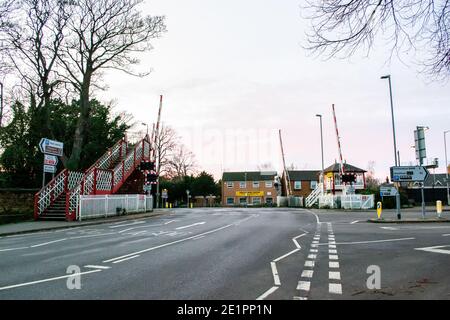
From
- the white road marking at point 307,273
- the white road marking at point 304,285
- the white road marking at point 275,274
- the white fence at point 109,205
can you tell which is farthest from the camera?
the white fence at point 109,205

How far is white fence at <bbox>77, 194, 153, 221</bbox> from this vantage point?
21.9 meters

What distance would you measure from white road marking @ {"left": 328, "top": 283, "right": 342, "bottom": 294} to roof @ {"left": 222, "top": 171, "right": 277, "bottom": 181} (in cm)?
8138

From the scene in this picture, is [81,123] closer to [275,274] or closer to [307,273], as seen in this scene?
[275,274]

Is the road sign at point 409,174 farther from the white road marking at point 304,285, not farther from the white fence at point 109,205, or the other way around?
the white road marking at point 304,285

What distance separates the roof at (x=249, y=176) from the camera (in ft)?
289

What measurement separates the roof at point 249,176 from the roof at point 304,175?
19.6 feet

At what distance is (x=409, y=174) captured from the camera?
22891 millimetres

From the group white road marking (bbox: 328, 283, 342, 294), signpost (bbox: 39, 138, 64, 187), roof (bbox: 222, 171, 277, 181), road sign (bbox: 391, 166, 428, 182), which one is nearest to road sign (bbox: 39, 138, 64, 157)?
signpost (bbox: 39, 138, 64, 187)

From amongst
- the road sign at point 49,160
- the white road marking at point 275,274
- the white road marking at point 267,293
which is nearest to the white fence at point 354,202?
the road sign at point 49,160

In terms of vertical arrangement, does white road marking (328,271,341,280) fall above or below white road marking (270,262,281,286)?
below

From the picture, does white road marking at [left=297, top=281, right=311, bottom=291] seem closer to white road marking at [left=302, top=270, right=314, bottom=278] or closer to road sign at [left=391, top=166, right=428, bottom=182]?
white road marking at [left=302, top=270, right=314, bottom=278]

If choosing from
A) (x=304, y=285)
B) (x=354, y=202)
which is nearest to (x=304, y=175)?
(x=354, y=202)
